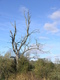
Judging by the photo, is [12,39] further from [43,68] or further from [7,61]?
[43,68]

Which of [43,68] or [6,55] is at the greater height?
[6,55]

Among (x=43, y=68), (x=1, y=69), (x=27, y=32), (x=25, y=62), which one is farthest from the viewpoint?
(x=27, y=32)

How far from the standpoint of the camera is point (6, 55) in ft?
70.8

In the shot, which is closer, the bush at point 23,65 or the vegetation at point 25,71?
the vegetation at point 25,71

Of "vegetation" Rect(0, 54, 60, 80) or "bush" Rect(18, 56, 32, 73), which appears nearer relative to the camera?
"vegetation" Rect(0, 54, 60, 80)

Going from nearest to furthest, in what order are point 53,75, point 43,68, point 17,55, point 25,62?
point 53,75 < point 43,68 < point 25,62 < point 17,55

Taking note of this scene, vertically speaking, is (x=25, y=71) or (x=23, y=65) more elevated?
(x=23, y=65)

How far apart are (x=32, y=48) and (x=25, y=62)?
4.56 m

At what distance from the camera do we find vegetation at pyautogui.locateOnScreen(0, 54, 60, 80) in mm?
17297

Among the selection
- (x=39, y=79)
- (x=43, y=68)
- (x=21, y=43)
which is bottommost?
(x=39, y=79)

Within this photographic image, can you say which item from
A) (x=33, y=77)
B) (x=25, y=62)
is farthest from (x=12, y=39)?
(x=33, y=77)

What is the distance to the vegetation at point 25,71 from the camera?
56.7 ft

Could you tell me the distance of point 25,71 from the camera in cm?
2014

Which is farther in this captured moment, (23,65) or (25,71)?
(23,65)
